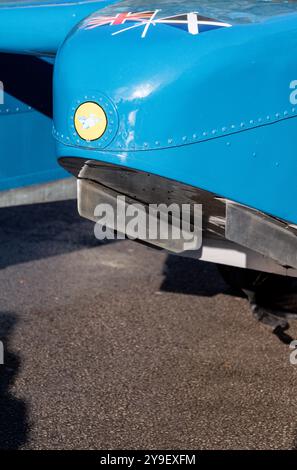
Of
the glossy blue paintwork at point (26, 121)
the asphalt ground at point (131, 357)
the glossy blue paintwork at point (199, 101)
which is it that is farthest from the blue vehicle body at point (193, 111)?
the glossy blue paintwork at point (26, 121)

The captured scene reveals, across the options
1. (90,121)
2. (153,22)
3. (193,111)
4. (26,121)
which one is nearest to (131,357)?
(26,121)

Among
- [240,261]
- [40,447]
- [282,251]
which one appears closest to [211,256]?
[240,261]

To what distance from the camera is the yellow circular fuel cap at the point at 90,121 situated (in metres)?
3.79

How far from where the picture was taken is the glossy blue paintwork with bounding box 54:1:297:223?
3.70 meters

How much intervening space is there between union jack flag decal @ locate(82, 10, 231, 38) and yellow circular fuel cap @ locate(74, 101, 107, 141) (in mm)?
357

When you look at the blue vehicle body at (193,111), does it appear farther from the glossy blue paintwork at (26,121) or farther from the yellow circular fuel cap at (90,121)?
the glossy blue paintwork at (26,121)

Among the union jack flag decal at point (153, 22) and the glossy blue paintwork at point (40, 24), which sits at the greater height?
the union jack flag decal at point (153, 22)

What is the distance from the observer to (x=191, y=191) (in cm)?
389

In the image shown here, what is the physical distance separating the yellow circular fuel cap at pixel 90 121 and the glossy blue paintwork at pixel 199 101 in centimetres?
3

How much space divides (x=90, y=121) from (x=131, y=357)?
5.84ft

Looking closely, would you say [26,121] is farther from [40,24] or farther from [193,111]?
[193,111]

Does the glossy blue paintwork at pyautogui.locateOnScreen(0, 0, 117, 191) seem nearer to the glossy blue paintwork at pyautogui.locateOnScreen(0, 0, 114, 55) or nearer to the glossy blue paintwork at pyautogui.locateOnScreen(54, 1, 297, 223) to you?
the glossy blue paintwork at pyautogui.locateOnScreen(0, 0, 114, 55)

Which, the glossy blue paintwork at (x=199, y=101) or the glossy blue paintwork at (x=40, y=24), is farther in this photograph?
the glossy blue paintwork at (x=40, y=24)

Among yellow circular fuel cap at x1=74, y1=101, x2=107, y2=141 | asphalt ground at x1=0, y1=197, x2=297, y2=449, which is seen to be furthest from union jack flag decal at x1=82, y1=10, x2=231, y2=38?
asphalt ground at x1=0, y1=197, x2=297, y2=449
